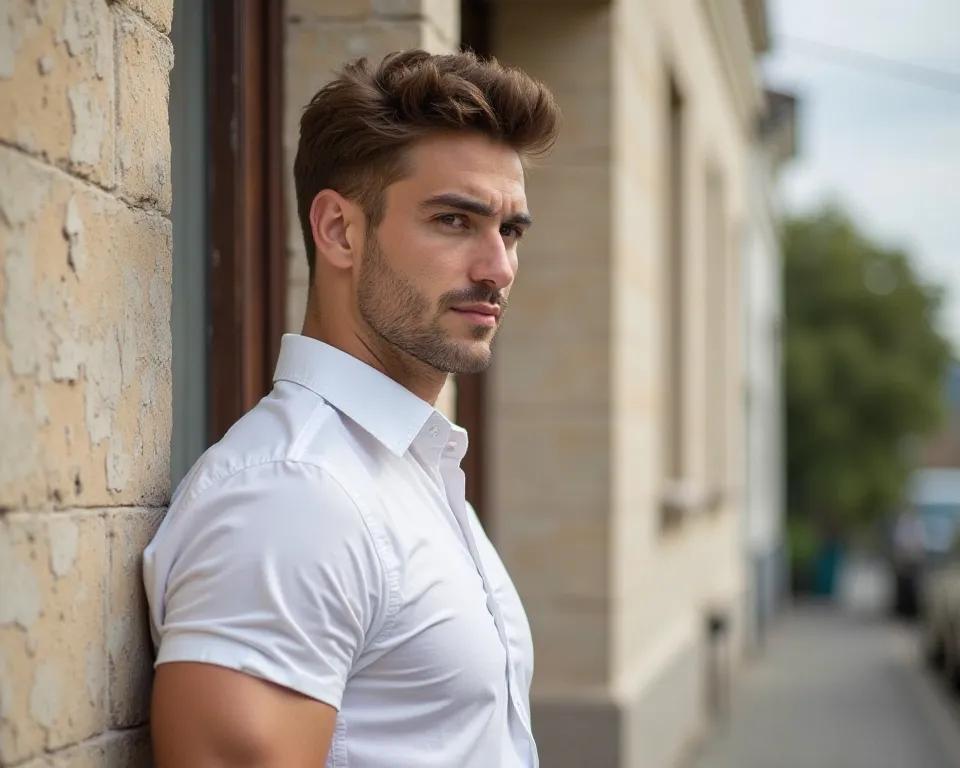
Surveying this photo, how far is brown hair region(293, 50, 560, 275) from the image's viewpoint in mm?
2152

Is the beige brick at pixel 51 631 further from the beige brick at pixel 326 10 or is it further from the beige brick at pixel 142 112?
the beige brick at pixel 326 10

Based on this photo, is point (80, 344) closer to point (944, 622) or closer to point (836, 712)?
point (836, 712)

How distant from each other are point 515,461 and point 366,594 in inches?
182

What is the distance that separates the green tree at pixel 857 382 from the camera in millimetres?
28922

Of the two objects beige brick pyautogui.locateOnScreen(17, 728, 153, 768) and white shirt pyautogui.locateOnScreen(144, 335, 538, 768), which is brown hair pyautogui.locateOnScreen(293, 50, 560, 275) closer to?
white shirt pyautogui.locateOnScreen(144, 335, 538, 768)

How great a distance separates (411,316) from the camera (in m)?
2.19

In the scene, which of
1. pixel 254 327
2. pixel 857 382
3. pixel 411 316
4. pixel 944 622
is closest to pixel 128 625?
pixel 411 316

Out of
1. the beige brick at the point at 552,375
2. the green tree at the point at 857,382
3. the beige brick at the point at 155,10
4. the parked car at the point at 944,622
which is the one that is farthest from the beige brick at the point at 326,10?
the green tree at the point at 857,382

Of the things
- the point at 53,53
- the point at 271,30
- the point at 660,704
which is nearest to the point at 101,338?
the point at 53,53

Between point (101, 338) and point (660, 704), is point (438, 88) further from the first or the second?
point (660, 704)

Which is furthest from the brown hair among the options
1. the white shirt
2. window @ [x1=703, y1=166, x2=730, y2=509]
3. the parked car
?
the parked car

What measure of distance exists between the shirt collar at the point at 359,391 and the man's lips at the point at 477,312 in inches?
5.5

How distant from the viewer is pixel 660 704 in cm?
788

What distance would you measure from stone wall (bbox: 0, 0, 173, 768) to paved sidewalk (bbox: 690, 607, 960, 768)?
25.1 feet
